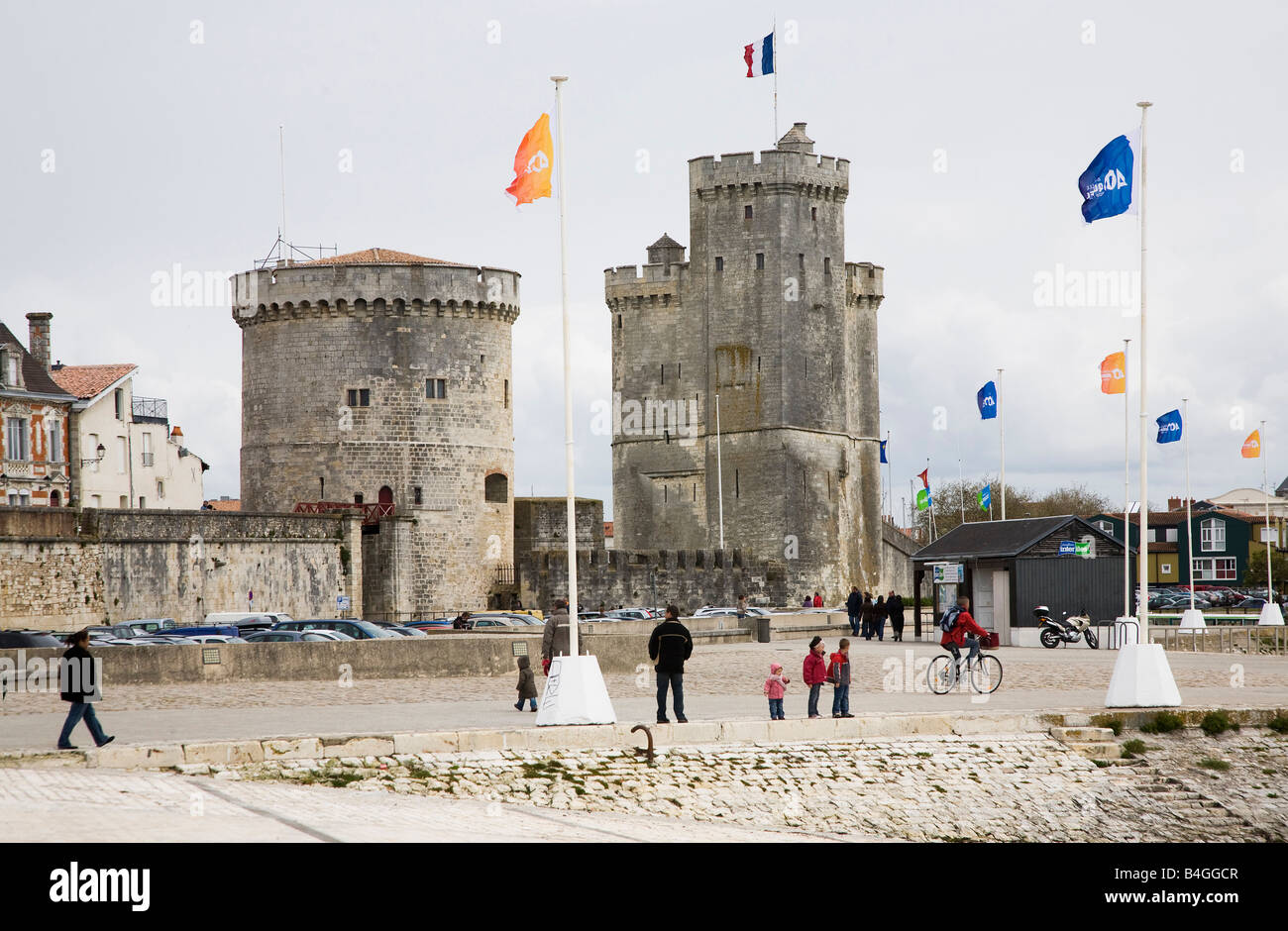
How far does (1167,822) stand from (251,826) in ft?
40.3

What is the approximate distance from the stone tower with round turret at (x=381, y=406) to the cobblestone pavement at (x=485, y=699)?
2626 centimetres

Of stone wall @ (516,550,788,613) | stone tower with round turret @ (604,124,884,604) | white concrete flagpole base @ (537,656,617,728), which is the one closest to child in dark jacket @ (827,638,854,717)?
white concrete flagpole base @ (537,656,617,728)

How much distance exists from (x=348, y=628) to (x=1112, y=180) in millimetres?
17739

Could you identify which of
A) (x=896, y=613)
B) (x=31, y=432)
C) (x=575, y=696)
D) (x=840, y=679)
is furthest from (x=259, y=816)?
(x=31, y=432)

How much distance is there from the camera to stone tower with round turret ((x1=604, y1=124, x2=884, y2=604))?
241ft

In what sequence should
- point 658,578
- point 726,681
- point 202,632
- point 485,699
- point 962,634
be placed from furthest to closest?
point 658,578 < point 202,632 < point 726,681 < point 962,634 < point 485,699

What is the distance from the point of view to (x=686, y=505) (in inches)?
3039

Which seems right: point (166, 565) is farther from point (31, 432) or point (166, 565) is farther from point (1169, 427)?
point (1169, 427)

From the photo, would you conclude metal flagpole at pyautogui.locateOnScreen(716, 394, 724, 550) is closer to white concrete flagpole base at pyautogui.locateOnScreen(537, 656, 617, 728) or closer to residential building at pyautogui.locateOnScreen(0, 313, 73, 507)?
residential building at pyautogui.locateOnScreen(0, 313, 73, 507)

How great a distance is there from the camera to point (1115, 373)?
4200 centimetres

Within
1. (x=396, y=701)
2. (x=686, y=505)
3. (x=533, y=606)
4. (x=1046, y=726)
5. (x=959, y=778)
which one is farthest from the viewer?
(x=686, y=505)

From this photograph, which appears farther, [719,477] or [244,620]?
[719,477]

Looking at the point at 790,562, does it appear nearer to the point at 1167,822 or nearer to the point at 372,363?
the point at 372,363
